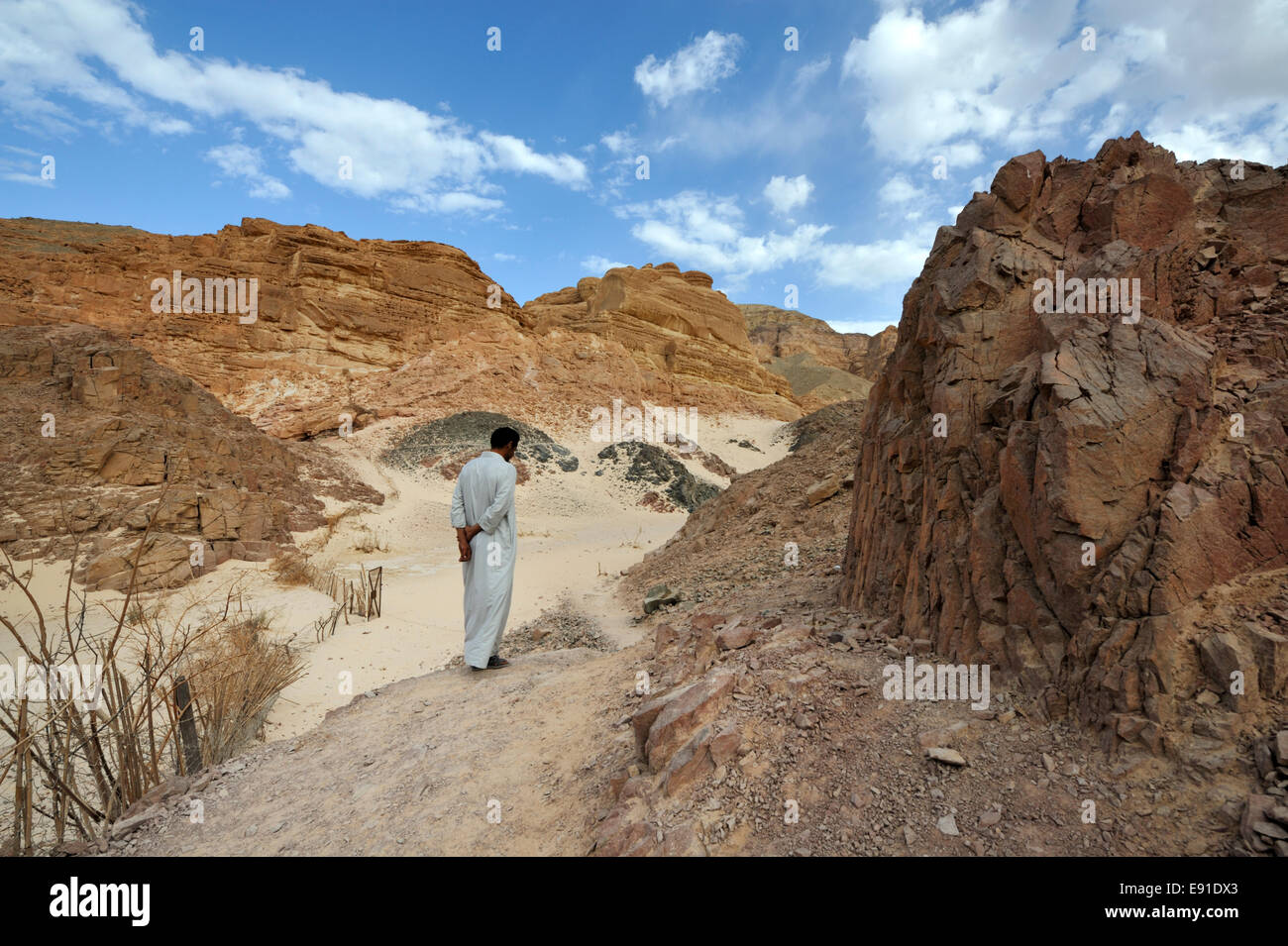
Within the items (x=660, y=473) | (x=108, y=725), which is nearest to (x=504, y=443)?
(x=108, y=725)

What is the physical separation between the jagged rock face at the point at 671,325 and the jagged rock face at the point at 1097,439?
3404cm

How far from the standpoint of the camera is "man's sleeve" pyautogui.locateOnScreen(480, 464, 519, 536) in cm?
478

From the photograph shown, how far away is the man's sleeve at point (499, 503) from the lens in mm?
4781

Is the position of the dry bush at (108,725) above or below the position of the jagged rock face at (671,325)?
below

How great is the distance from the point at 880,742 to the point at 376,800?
230cm

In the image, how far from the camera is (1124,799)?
1.74 metres

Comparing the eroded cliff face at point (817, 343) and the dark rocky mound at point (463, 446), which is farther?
the eroded cliff face at point (817, 343)

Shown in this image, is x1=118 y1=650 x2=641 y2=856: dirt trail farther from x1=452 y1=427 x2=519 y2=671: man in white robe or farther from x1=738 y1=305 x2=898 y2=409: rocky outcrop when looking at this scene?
x1=738 y1=305 x2=898 y2=409: rocky outcrop

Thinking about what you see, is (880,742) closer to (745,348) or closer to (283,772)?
(283,772)
